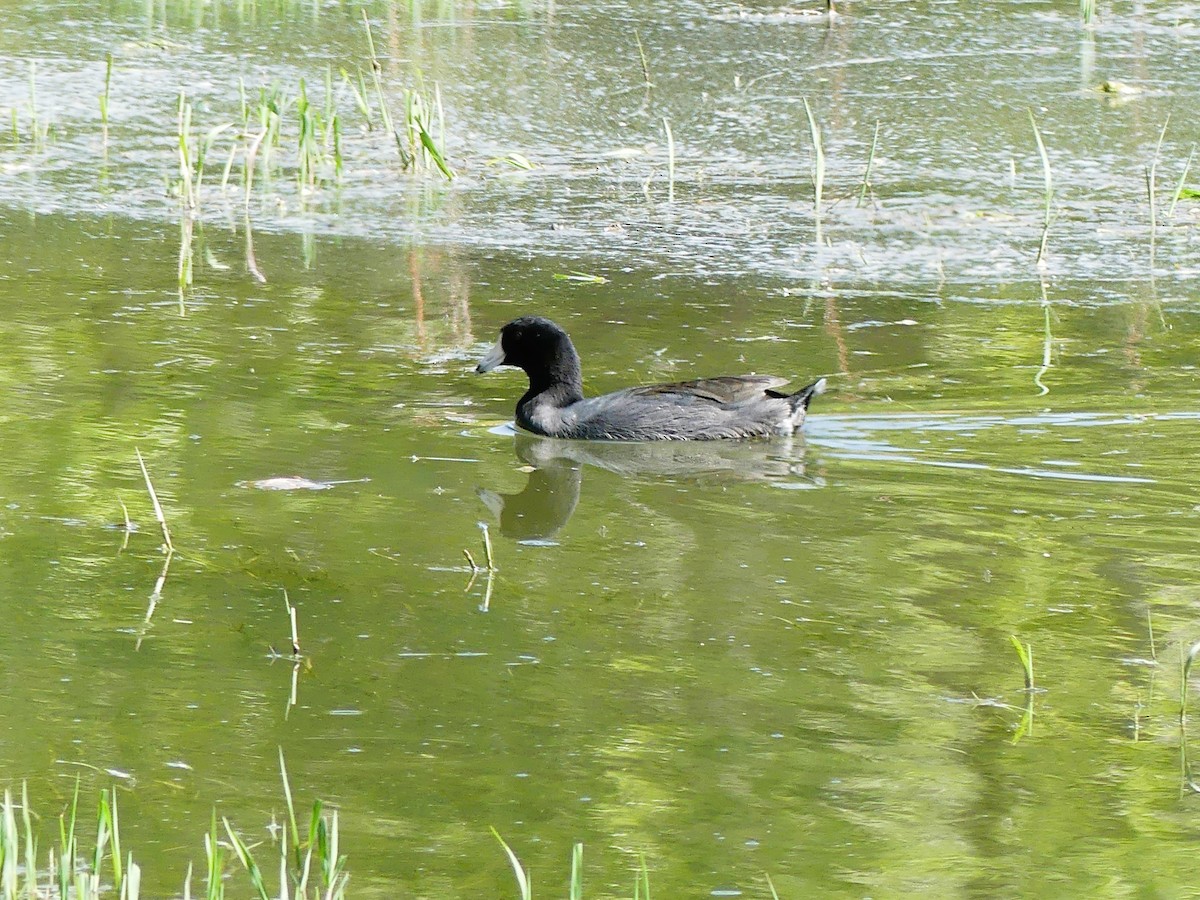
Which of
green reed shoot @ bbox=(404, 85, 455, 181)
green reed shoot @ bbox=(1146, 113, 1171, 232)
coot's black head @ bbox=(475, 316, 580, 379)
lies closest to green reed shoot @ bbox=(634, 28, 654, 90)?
green reed shoot @ bbox=(404, 85, 455, 181)

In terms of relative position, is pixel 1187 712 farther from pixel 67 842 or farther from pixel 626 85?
pixel 626 85

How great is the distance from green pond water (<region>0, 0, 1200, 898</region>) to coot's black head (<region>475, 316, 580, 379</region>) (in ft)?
0.93

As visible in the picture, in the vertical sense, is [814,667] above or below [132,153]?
below

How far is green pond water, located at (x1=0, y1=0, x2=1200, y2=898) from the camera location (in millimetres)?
4266

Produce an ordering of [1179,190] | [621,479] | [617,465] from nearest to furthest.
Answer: [621,479], [617,465], [1179,190]

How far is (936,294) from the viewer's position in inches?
394

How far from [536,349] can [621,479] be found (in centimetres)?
113

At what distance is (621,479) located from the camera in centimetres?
745

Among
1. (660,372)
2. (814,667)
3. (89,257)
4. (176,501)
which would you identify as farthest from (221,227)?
(814,667)

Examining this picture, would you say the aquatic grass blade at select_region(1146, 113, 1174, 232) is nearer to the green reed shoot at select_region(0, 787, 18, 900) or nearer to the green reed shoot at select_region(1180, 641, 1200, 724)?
the green reed shoot at select_region(1180, 641, 1200, 724)

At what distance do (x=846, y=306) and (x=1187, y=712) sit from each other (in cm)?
515

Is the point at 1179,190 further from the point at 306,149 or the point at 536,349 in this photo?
the point at 306,149

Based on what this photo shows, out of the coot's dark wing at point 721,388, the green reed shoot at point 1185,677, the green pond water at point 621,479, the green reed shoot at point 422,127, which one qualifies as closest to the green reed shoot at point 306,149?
the green pond water at point 621,479

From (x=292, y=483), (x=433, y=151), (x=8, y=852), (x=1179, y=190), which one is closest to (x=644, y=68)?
(x=433, y=151)
